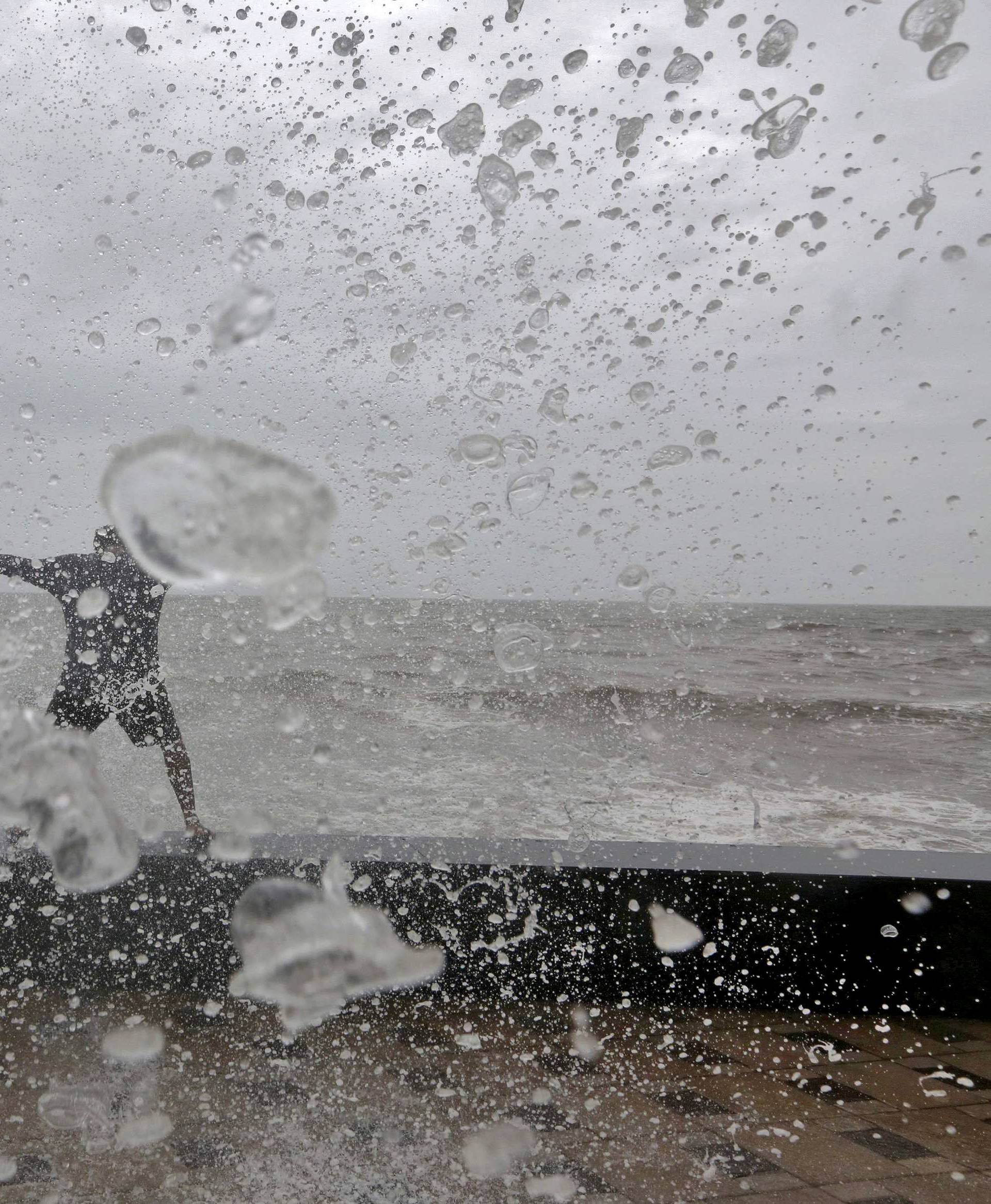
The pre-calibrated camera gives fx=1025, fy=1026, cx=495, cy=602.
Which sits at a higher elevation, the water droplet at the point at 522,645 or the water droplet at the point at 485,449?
the water droplet at the point at 485,449

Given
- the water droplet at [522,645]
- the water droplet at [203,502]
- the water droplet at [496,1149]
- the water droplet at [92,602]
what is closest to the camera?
the water droplet at [203,502]

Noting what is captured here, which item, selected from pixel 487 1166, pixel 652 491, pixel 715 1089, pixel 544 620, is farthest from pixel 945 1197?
pixel 544 620

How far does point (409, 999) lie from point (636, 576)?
1483 millimetres

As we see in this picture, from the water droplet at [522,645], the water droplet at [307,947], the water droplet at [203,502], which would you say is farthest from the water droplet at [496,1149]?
the water droplet at [522,645]

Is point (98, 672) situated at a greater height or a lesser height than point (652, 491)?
lesser

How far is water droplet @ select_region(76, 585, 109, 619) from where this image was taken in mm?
3195

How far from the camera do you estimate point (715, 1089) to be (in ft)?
7.45

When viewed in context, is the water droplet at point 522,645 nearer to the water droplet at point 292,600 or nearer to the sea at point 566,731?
the sea at point 566,731

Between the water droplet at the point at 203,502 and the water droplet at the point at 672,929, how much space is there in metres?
1.59

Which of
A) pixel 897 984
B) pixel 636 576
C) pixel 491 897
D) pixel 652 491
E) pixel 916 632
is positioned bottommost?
pixel 916 632

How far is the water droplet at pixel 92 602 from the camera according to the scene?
320cm

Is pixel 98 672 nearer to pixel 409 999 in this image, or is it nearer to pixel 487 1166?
pixel 409 999

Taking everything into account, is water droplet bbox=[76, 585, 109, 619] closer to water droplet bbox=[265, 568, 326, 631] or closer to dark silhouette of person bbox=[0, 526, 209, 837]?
dark silhouette of person bbox=[0, 526, 209, 837]

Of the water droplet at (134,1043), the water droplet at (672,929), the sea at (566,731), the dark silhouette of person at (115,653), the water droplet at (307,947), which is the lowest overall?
the sea at (566,731)
